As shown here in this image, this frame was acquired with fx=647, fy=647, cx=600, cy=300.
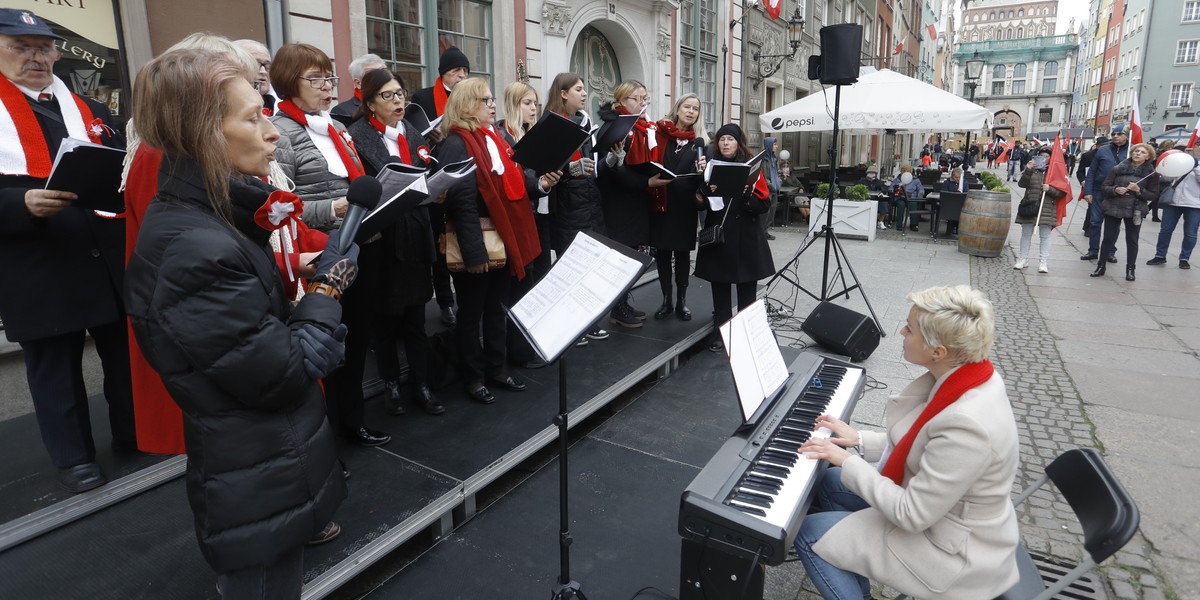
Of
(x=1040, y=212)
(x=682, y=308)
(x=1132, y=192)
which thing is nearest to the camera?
(x=682, y=308)

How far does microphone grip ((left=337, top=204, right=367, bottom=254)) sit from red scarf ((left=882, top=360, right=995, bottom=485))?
5.82 ft

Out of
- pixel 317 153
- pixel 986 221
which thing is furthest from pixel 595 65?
pixel 317 153

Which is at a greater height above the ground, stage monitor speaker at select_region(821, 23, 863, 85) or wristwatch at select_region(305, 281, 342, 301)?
stage monitor speaker at select_region(821, 23, 863, 85)

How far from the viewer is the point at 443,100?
513 centimetres

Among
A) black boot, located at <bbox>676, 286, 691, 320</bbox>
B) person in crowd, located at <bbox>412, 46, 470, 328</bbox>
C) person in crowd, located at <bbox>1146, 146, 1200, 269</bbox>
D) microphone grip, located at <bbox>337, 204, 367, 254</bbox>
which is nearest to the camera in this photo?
microphone grip, located at <bbox>337, 204, 367, 254</bbox>

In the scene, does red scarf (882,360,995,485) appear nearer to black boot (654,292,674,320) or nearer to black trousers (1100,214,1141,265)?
black boot (654,292,674,320)

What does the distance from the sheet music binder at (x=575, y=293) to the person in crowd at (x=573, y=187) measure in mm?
2427

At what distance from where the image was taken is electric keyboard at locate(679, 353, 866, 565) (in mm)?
1812

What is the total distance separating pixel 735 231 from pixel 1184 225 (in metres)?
7.86

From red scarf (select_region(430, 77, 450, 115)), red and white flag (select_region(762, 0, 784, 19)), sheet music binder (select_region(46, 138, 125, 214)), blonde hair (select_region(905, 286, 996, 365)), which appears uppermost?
red and white flag (select_region(762, 0, 784, 19))

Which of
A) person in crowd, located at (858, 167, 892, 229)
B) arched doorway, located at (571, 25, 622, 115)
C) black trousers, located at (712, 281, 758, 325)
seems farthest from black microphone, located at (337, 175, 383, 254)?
person in crowd, located at (858, 167, 892, 229)

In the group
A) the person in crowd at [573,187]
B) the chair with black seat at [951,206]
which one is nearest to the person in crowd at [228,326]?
the person in crowd at [573,187]

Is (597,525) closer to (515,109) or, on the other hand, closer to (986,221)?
(515,109)

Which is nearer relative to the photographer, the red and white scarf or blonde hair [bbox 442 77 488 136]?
the red and white scarf
